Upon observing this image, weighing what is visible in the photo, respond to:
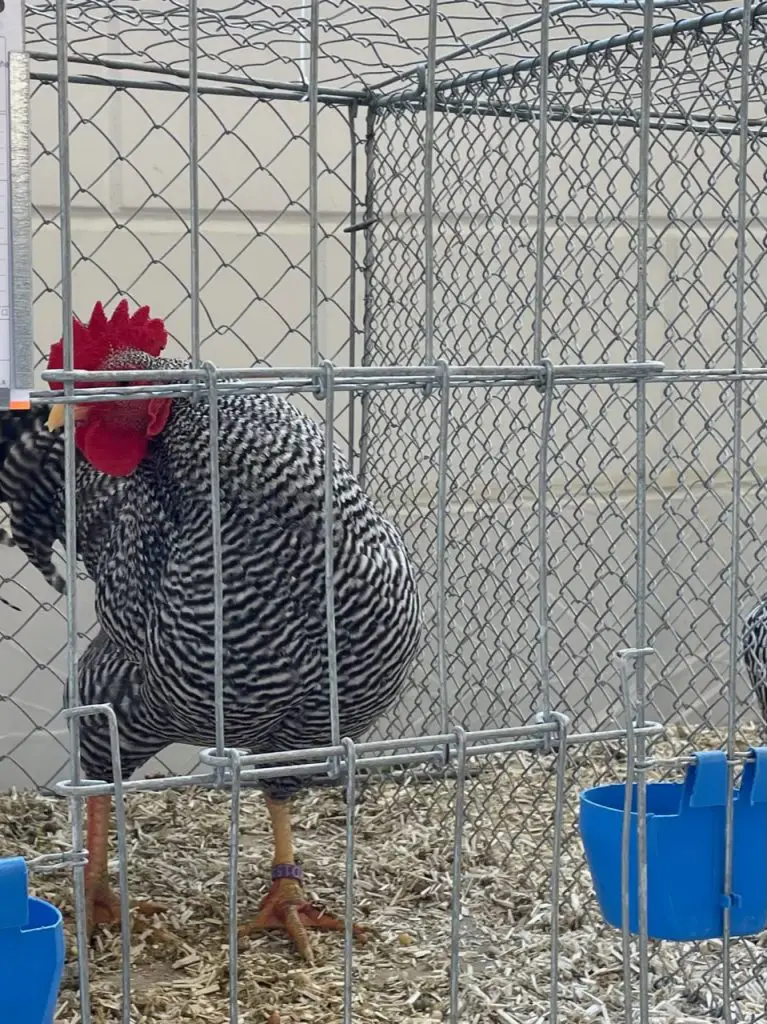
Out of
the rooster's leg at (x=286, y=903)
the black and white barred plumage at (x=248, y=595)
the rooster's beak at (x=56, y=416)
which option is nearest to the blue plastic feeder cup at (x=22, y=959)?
the black and white barred plumage at (x=248, y=595)

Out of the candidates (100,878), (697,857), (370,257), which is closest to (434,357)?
(370,257)

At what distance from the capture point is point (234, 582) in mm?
1610

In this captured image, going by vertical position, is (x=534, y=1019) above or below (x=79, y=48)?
below

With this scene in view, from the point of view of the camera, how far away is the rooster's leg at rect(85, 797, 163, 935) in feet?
6.17

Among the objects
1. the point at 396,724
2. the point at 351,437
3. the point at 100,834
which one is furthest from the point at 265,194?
the point at 100,834

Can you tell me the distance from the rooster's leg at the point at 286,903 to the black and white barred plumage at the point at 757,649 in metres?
0.75

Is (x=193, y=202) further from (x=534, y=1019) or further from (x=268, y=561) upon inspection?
(x=534, y=1019)

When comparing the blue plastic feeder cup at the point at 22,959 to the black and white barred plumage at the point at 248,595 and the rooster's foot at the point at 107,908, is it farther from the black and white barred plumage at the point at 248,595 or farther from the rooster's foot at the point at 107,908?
the rooster's foot at the point at 107,908

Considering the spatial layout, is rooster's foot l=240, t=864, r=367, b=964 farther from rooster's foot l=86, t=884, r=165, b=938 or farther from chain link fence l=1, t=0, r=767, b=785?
chain link fence l=1, t=0, r=767, b=785

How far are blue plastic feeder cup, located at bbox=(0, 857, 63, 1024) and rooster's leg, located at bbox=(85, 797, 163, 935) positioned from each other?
102 centimetres

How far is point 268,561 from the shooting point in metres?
1.62

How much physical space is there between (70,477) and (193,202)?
0.22 metres

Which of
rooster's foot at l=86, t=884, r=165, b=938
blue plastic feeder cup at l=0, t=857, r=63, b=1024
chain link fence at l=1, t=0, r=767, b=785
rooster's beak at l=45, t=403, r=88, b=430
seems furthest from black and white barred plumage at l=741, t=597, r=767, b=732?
blue plastic feeder cup at l=0, t=857, r=63, b=1024

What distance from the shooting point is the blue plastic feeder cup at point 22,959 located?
853 millimetres
